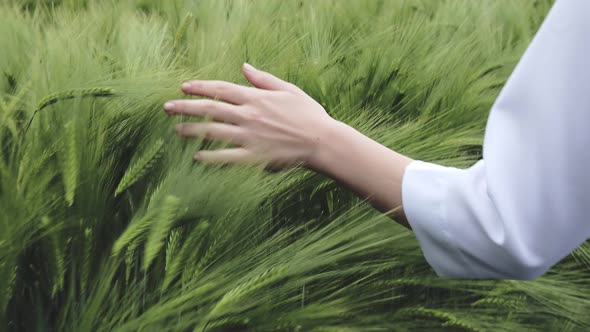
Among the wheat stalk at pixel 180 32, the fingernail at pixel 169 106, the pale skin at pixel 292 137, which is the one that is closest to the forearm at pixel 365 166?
the pale skin at pixel 292 137

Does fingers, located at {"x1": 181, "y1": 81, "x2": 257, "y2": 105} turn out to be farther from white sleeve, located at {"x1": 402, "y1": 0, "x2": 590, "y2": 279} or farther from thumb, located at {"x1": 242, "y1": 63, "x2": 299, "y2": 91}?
white sleeve, located at {"x1": 402, "y1": 0, "x2": 590, "y2": 279}

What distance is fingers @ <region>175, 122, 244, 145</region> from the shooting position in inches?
25.3

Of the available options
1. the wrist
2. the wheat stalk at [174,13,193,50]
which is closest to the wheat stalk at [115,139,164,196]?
the wrist

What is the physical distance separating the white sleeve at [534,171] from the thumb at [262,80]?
0.20 metres

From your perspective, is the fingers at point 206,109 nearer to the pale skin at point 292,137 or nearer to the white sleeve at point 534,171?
the pale skin at point 292,137

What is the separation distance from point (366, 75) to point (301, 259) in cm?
38

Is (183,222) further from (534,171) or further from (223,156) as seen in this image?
(534,171)

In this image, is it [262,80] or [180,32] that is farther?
[180,32]

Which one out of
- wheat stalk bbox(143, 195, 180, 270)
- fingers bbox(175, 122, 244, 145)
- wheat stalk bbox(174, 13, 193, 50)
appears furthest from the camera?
wheat stalk bbox(174, 13, 193, 50)

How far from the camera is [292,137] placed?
0.69 m

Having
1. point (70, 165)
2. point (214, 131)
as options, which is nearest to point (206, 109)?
point (214, 131)

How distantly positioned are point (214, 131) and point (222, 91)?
Answer: 6 cm

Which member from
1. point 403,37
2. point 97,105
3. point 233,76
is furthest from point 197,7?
point 97,105

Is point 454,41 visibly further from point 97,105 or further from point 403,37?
point 97,105
